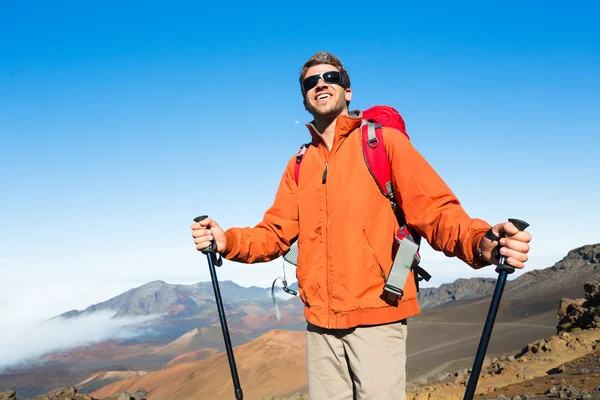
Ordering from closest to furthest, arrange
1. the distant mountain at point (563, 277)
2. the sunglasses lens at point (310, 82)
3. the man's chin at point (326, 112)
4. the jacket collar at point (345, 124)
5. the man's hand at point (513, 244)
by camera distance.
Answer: the man's hand at point (513, 244)
the jacket collar at point (345, 124)
the man's chin at point (326, 112)
the sunglasses lens at point (310, 82)
the distant mountain at point (563, 277)

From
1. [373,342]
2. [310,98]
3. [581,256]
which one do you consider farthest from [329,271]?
[581,256]

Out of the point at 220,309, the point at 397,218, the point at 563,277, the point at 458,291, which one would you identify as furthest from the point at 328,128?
the point at 458,291

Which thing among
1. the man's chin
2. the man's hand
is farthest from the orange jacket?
the man's hand

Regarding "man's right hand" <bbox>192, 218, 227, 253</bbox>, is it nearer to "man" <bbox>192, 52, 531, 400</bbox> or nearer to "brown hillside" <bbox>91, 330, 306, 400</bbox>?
"man" <bbox>192, 52, 531, 400</bbox>

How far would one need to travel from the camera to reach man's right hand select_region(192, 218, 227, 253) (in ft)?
11.5

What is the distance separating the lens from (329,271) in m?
3.06

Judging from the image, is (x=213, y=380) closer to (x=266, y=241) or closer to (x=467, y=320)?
(x=467, y=320)

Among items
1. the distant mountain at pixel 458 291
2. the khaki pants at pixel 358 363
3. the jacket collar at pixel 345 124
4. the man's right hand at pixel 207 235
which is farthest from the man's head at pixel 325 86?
the distant mountain at pixel 458 291

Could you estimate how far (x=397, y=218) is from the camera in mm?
3146

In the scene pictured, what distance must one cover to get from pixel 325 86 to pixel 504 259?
1.70 metres

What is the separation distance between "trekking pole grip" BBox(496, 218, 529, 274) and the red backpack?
537mm

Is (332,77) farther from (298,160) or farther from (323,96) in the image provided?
(298,160)

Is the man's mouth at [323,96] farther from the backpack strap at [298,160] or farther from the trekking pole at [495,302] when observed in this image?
the trekking pole at [495,302]

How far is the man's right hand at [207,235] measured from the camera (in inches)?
137
